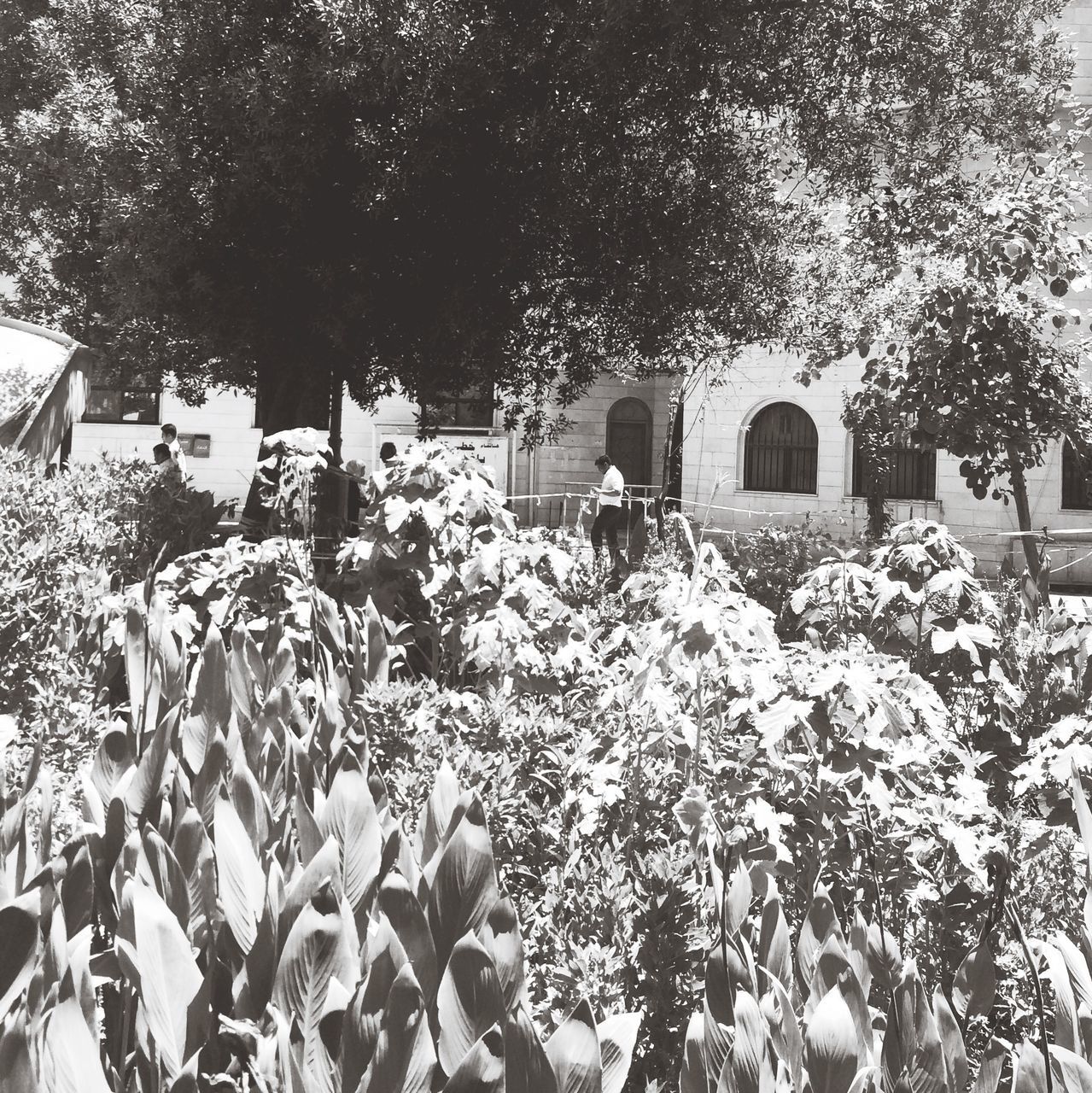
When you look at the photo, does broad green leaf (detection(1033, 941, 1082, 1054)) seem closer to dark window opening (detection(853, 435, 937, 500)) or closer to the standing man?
the standing man

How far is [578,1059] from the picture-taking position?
106 centimetres

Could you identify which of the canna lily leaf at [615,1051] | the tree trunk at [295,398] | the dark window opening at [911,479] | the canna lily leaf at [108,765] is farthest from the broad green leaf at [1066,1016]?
the dark window opening at [911,479]

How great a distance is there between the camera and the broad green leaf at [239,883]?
1390 millimetres

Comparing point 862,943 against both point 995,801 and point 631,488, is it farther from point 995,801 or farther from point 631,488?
point 631,488

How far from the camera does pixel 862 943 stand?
4.63 feet

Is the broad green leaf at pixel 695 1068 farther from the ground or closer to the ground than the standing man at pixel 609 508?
closer to the ground

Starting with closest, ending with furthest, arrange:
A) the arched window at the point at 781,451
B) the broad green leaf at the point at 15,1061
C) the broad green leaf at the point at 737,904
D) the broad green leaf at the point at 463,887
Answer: the broad green leaf at the point at 15,1061 → the broad green leaf at the point at 463,887 → the broad green leaf at the point at 737,904 → the arched window at the point at 781,451

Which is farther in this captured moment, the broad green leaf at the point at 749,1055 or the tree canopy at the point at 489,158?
the tree canopy at the point at 489,158

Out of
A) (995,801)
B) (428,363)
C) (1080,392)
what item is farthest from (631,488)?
(995,801)

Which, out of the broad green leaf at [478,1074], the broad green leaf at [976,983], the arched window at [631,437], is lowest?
the broad green leaf at [976,983]

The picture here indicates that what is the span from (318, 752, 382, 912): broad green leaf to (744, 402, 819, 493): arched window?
23094mm

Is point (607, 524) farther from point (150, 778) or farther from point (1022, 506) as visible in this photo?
point (150, 778)

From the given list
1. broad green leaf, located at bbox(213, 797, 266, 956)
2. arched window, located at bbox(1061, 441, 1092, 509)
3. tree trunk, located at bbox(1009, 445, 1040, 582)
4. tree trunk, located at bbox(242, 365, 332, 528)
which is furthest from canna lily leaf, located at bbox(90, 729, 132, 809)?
arched window, located at bbox(1061, 441, 1092, 509)

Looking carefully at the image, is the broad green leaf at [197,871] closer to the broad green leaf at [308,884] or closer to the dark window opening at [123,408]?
the broad green leaf at [308,884]
